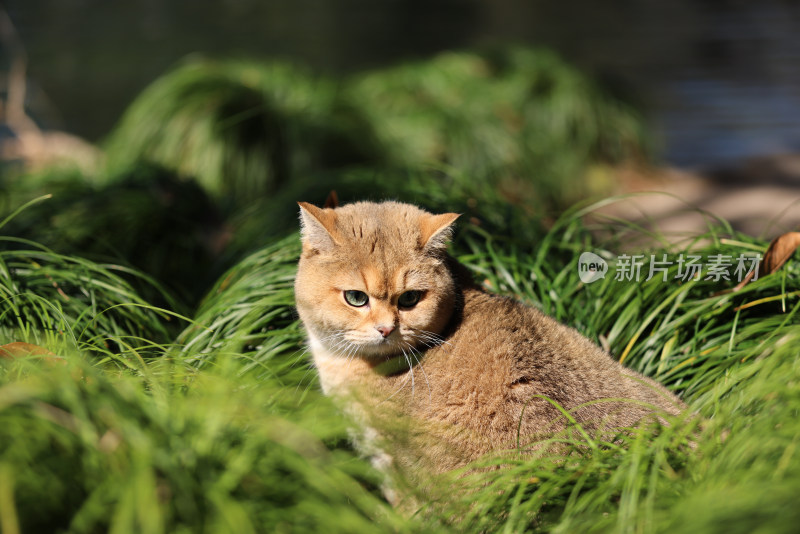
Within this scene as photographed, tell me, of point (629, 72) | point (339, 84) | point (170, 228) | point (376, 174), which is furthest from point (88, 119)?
point (629, 72)

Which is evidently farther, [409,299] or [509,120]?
[509,120]

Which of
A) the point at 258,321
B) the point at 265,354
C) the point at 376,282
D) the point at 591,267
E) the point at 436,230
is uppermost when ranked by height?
the point at 436,230

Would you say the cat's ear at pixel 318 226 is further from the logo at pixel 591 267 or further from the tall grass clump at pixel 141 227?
the logo at pixel 591 267

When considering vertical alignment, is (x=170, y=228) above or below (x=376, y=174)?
below

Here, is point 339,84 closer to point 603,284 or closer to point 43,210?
point 43,210

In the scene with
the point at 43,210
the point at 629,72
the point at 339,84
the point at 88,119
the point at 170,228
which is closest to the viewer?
the point at 43,210

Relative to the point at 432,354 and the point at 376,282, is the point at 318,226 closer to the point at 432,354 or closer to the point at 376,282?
the point at 376,282

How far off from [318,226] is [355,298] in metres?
0.32

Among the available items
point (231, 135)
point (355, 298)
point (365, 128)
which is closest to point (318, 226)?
point (355, 298)

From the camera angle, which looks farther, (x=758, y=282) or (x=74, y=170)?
(x=74, y=170)

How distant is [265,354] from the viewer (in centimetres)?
296

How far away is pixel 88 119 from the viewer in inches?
472

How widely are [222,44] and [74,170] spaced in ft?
34.4

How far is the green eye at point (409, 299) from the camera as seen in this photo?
8.54ft
